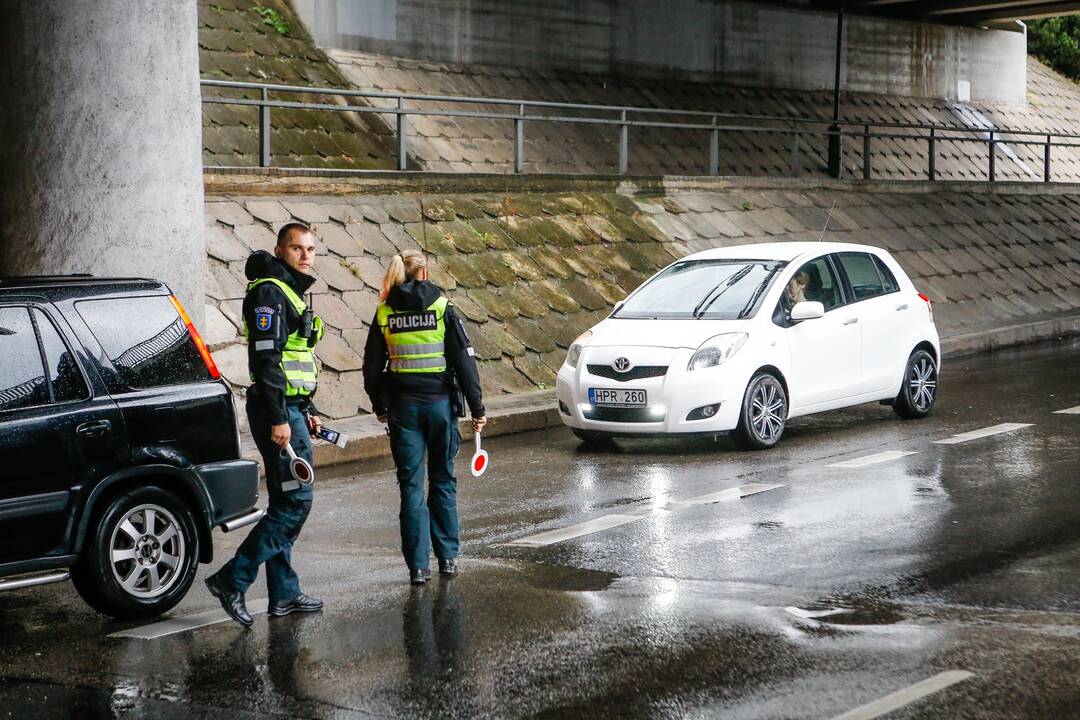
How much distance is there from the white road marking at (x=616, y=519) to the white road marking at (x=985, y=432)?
8.09ft

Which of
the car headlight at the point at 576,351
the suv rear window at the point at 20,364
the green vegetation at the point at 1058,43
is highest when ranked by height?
the green vegetation at the point at 1058,43

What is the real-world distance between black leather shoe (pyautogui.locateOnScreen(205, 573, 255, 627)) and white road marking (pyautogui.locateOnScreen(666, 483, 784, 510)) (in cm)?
344

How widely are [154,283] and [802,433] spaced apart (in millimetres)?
7016

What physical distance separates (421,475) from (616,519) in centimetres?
181

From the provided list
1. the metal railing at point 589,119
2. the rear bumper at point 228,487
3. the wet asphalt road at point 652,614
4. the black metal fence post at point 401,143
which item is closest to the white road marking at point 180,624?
the wet asphalt road at point 652,614

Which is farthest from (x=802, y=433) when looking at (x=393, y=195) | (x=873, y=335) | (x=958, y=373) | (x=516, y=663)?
(x=516, y=663)

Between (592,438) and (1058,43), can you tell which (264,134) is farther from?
(1058,43)

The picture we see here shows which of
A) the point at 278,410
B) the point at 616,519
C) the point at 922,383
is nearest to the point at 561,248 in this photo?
the point at 922,383

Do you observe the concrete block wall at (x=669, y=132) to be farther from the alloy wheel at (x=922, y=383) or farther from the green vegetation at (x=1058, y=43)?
the alloy wheel at (x=922, y=383)

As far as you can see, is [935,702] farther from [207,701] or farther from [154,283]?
[154,283]

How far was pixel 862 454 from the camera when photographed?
11.9m

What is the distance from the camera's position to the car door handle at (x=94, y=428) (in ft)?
Answer: 23.6

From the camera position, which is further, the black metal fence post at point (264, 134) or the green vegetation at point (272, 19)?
the green vegetation at point (272, 19)

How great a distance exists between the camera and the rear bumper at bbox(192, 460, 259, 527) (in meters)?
7.64
